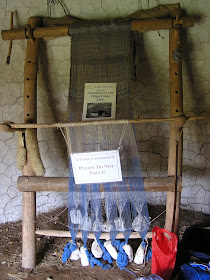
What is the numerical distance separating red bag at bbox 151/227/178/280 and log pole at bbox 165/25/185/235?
16 cm

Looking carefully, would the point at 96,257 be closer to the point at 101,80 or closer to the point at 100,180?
the point at 100,180

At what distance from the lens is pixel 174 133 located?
2.01 metres

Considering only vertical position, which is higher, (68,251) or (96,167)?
(96,167)

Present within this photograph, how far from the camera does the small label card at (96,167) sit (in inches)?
71.6

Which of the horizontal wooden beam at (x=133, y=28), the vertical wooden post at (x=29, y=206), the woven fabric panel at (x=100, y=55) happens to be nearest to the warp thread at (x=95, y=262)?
the vertical wooden post at (x=29, y=206)

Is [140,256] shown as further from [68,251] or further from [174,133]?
[174,133]

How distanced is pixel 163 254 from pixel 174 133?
0.85 metres

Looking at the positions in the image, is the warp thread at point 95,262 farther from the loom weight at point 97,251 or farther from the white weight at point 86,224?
the white weight at point 86,224

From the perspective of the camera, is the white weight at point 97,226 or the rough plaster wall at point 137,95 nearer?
the white weight at point 97,226

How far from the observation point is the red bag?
180 cm

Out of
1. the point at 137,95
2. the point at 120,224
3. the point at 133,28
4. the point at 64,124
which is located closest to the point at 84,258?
the point at 120,224

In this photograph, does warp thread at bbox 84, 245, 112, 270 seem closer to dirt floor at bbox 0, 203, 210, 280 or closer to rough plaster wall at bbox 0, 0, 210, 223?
dirt floor at bbox 0, 203, 210, 280

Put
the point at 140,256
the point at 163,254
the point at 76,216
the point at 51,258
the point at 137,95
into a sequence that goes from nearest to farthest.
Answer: the point at 163,254 < the point at 76,216 < the point at 140,256 < the point at 51,258 < the point at 137,95

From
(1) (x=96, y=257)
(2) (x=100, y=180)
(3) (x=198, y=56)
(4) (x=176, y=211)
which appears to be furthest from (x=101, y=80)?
(1) (x=96, y=257)
